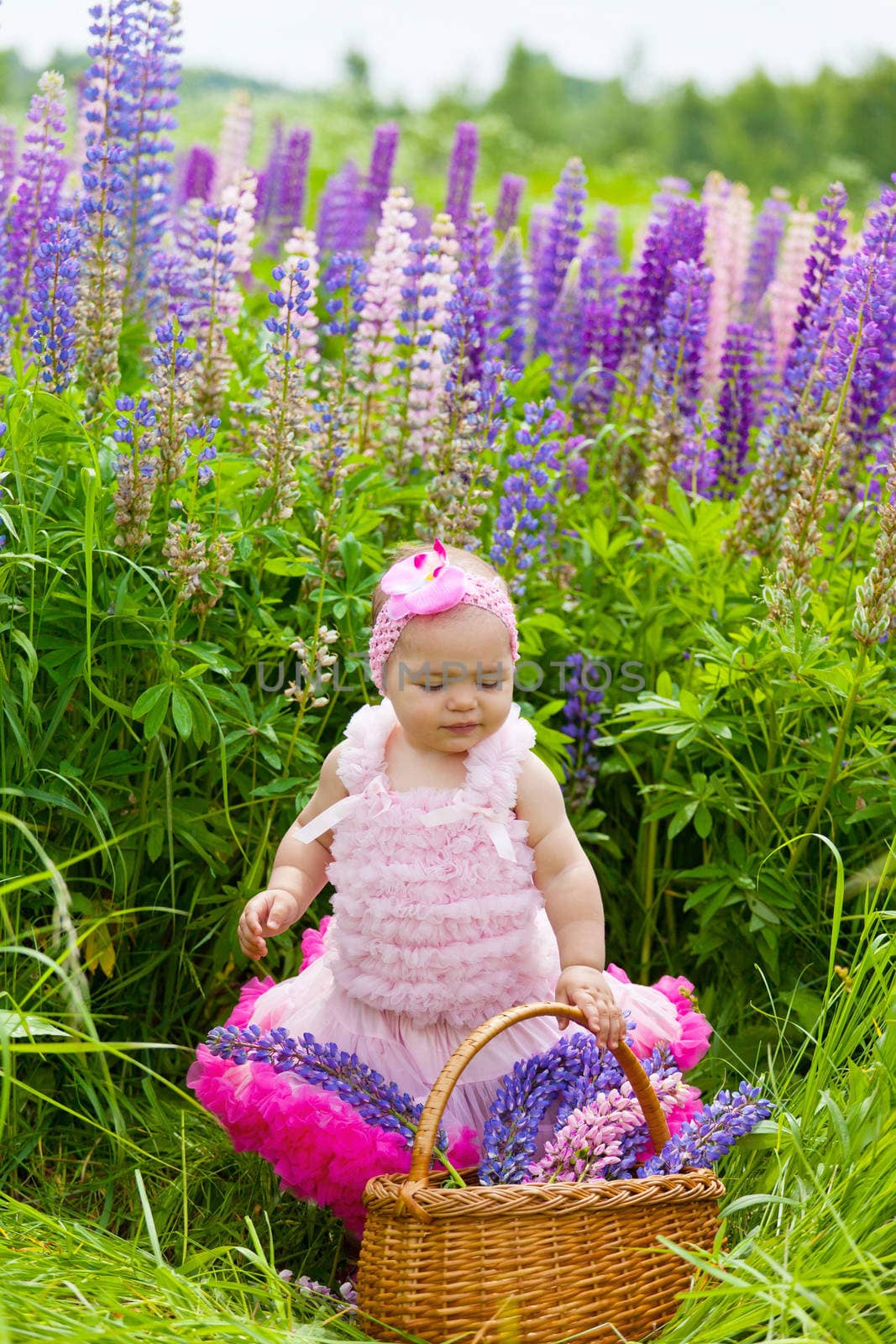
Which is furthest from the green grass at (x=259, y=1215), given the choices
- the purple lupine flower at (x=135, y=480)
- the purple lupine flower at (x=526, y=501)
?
the purple lupine flower at (x=526, y=501)

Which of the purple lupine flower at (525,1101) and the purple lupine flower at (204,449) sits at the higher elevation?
the purple lupine flower at (204,449)

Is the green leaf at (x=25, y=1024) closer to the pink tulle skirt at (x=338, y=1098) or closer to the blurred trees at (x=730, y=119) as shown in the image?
the pink tulle skirt at (x=338, y=1098)

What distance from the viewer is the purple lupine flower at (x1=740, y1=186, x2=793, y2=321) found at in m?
5.90

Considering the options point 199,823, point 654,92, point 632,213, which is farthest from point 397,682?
point 654,92

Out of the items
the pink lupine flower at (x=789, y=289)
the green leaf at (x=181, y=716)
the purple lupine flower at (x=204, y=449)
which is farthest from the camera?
the pink lupine flower at (x=789, y=289)

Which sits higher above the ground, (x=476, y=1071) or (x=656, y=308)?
(x=656, y=308)

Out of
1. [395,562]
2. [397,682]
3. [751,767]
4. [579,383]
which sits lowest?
[751,767]

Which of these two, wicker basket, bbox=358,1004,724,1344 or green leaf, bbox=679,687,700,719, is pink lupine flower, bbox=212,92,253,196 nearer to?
green leaf, bbox=679,687,700,719

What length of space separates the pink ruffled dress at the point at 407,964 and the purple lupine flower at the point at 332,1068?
0.07m

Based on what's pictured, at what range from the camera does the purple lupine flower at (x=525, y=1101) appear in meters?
2.38

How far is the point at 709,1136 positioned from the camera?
239 centimetres

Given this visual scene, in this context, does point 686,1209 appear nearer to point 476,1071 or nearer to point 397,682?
point 476,1071

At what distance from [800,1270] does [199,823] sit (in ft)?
5.32

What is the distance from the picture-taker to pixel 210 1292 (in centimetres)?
234
